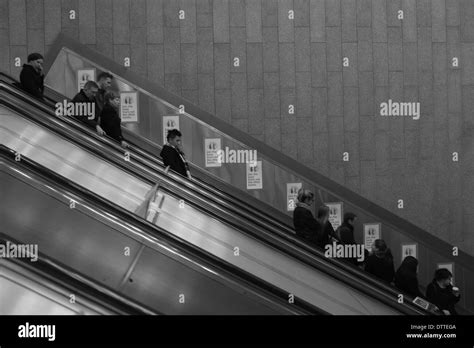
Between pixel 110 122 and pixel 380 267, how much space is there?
362 cm

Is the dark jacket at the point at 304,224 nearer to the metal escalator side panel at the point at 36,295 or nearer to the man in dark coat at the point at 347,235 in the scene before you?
the man in dark coat at the point at 347,235

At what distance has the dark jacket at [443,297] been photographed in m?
9.41

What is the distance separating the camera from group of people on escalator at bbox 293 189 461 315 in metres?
9.25

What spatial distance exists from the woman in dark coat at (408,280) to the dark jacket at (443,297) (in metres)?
0.20

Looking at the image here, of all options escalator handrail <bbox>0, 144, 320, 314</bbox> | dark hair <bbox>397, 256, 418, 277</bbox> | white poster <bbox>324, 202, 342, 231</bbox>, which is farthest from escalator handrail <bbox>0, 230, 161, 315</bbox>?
white poster <bbox>324, 202, 342, 231</bbox>

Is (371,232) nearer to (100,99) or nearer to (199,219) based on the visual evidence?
(100,99)

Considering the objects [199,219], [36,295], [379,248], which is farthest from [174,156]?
[36,295]

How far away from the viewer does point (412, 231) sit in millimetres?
13508

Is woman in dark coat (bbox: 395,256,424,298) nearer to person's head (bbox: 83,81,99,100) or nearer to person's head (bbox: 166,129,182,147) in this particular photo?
person's head (bbox: 166,129,182,147)

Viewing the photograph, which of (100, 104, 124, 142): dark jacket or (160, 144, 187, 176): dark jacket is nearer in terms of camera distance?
(160, 144, 187, 176): dark jacket

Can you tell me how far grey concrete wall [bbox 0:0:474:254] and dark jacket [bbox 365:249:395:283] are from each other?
3.21 meters

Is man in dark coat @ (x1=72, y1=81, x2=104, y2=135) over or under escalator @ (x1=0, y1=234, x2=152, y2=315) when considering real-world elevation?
over

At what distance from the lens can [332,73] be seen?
13.5 metres
